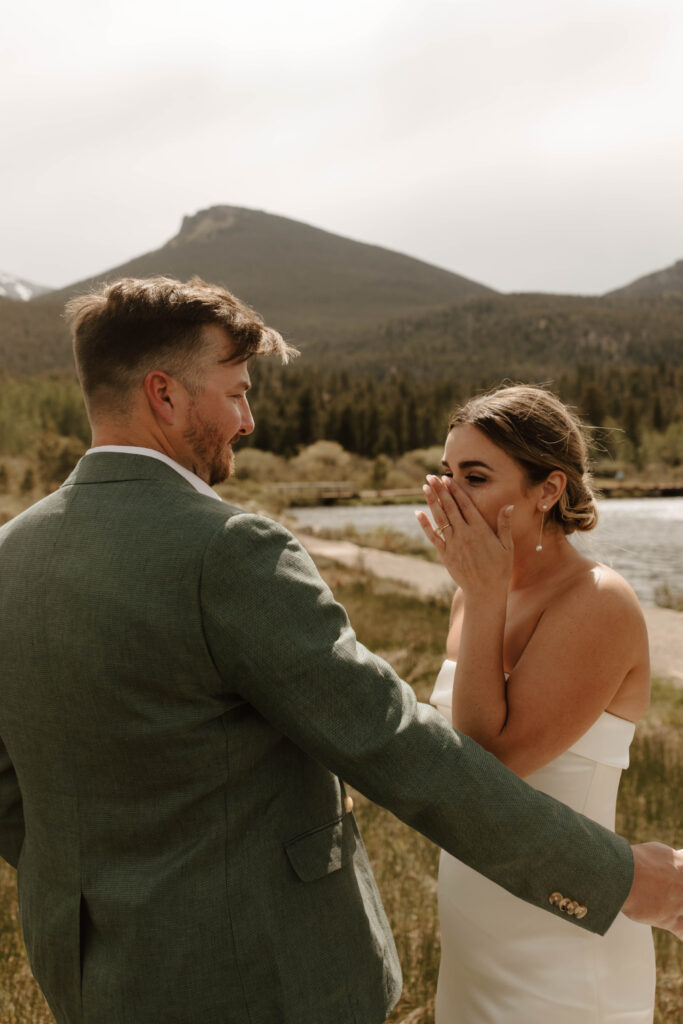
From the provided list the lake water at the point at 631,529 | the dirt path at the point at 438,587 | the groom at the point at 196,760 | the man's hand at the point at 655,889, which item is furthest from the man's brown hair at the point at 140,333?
the dirt path at the point at 438,587

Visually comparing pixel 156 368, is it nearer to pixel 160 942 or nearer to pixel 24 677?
pixel 24 677

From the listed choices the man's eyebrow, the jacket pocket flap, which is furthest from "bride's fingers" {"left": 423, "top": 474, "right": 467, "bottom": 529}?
the jacket pocket flap

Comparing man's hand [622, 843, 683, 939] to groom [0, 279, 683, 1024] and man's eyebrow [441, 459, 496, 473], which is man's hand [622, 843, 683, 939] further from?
man's eyebrow [441, 459, 496, 473]

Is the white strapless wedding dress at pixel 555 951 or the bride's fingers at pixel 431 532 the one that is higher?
the bride's fingers at pixel 431 532

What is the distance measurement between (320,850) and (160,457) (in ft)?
2.70

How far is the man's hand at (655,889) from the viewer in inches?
63.7

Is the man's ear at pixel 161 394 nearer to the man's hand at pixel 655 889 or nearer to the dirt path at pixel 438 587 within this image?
the man's hand at pixel 655 889

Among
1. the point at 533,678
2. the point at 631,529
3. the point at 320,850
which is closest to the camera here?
the point at 320,850

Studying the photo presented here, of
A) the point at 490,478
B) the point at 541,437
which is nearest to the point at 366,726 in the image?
the point at 490,478

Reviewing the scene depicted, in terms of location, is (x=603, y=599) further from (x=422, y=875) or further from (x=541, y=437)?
(x=422, y=875)

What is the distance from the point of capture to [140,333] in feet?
5.18

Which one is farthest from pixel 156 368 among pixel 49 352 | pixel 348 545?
pixel 49 352

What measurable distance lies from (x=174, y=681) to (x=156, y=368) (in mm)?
620

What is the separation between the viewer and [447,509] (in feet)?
6.78
